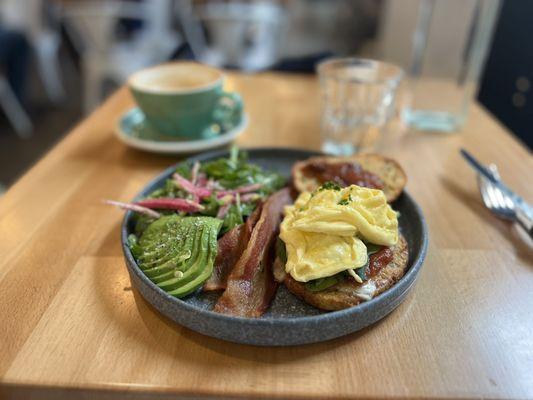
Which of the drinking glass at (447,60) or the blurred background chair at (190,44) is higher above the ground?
the drinking glass at (447,60)

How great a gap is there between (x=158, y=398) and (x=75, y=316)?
0.23 meters

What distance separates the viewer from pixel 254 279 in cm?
79

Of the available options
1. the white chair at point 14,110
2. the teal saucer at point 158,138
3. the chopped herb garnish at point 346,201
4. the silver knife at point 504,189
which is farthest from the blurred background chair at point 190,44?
the chopped herb garnish at point 346,201

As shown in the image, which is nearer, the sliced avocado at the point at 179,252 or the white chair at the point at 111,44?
the sliced avocado at the point at 179,252

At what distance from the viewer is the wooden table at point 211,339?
25.3 inches

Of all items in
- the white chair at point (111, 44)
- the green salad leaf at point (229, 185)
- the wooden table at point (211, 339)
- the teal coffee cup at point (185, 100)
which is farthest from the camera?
the white chair at point (111, 44)

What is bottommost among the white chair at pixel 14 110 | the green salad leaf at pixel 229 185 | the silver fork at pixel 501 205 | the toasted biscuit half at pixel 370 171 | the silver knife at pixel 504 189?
the white chair at pixel 14 110

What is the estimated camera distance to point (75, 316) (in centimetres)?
76

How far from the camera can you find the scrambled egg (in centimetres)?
75

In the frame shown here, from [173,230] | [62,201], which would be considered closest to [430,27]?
[173,230]

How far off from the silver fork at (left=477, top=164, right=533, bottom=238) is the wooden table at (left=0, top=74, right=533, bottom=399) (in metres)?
0.03

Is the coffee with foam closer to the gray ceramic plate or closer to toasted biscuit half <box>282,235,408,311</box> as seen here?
the gray ceramic plate

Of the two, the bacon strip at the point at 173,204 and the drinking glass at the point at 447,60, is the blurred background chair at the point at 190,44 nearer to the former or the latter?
the drinking glass at the point at 447,60

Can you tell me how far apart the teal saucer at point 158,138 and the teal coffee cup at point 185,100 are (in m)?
0.02
